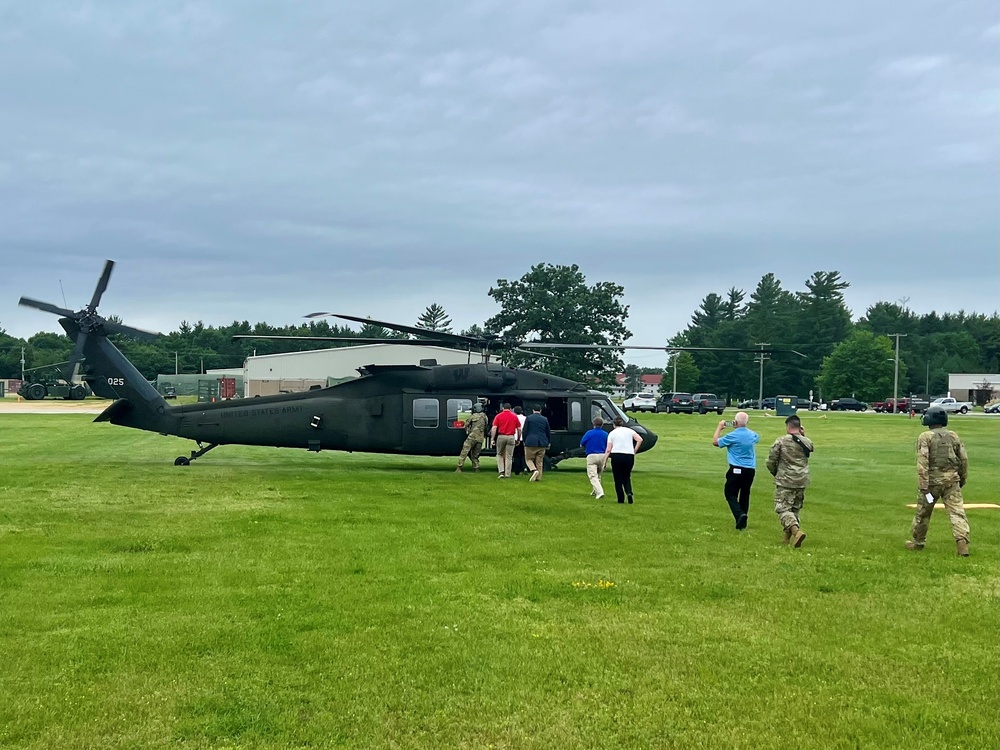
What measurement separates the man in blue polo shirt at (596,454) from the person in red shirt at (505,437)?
9.63 ft

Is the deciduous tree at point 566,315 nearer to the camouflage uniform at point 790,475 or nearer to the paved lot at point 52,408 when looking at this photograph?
the paved lot at point 52,408

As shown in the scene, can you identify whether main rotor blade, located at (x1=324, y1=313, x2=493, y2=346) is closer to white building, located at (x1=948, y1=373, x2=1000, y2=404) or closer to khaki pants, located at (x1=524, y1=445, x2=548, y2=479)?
khaki pants, located at (x1=524, y1=445, x2=548, y2=479)

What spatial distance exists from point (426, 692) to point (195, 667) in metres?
1.63

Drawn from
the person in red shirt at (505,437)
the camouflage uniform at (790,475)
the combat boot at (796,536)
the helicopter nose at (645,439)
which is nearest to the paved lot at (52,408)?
the person in red shirt at (505,437)

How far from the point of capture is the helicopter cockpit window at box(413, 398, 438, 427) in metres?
21.3

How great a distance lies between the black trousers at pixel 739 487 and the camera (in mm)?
12531

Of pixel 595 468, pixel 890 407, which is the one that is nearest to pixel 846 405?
pixel 890 407

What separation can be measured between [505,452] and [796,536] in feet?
30.3

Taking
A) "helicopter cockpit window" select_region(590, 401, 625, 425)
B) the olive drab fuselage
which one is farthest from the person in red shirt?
"helicopter cockpit window" select_region(590, 401, 625, 425)

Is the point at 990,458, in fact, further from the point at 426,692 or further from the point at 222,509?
the point at 426,692

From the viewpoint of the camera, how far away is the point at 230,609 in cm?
748

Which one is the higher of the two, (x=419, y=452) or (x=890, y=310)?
(x=890, y=310)

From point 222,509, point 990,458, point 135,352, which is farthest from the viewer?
point 135,352

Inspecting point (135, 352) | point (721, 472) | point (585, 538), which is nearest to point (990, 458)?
point (721, 472)
